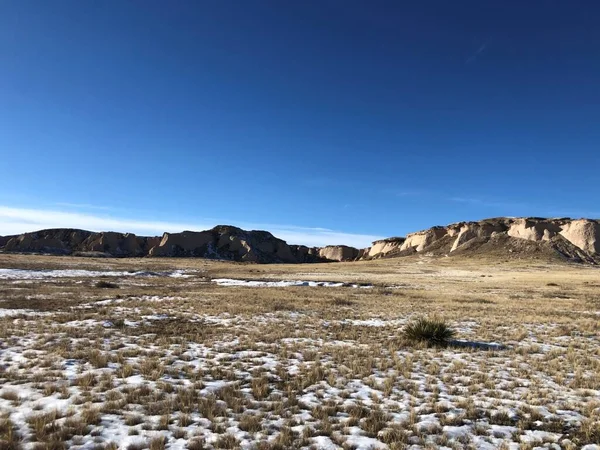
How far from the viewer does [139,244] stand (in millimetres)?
178500

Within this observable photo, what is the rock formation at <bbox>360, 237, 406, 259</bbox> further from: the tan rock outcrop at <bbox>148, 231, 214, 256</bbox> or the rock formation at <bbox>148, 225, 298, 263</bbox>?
the tan rock outcrop at <bbox>148, 231, 214, 256</bbox>

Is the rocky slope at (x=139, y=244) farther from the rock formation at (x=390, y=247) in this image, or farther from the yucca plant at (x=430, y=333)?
the yucca plant at (x=430, y=333)

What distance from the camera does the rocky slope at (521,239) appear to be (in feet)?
384

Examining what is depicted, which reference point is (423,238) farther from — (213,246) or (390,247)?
(213,246)

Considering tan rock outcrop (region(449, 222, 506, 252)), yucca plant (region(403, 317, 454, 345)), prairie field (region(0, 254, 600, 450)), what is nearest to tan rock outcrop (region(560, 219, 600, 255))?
tan rock outcrop (region(449, 222, 506, 252))

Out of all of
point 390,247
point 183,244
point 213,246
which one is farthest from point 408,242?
point 183,244

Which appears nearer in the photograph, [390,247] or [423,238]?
[423,238]

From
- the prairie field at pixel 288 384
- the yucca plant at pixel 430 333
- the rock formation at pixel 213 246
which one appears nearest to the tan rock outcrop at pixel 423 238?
the rock formation at pixel 213 246

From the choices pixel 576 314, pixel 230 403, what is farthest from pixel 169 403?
pixel 576 314

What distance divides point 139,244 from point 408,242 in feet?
405

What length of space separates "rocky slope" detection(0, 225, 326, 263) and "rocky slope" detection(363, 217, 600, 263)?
75342 millimetres

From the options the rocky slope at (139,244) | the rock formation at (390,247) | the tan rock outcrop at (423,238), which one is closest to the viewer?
the rocky slope at (139,244)

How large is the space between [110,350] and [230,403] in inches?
233

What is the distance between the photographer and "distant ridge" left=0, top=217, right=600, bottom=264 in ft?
397
